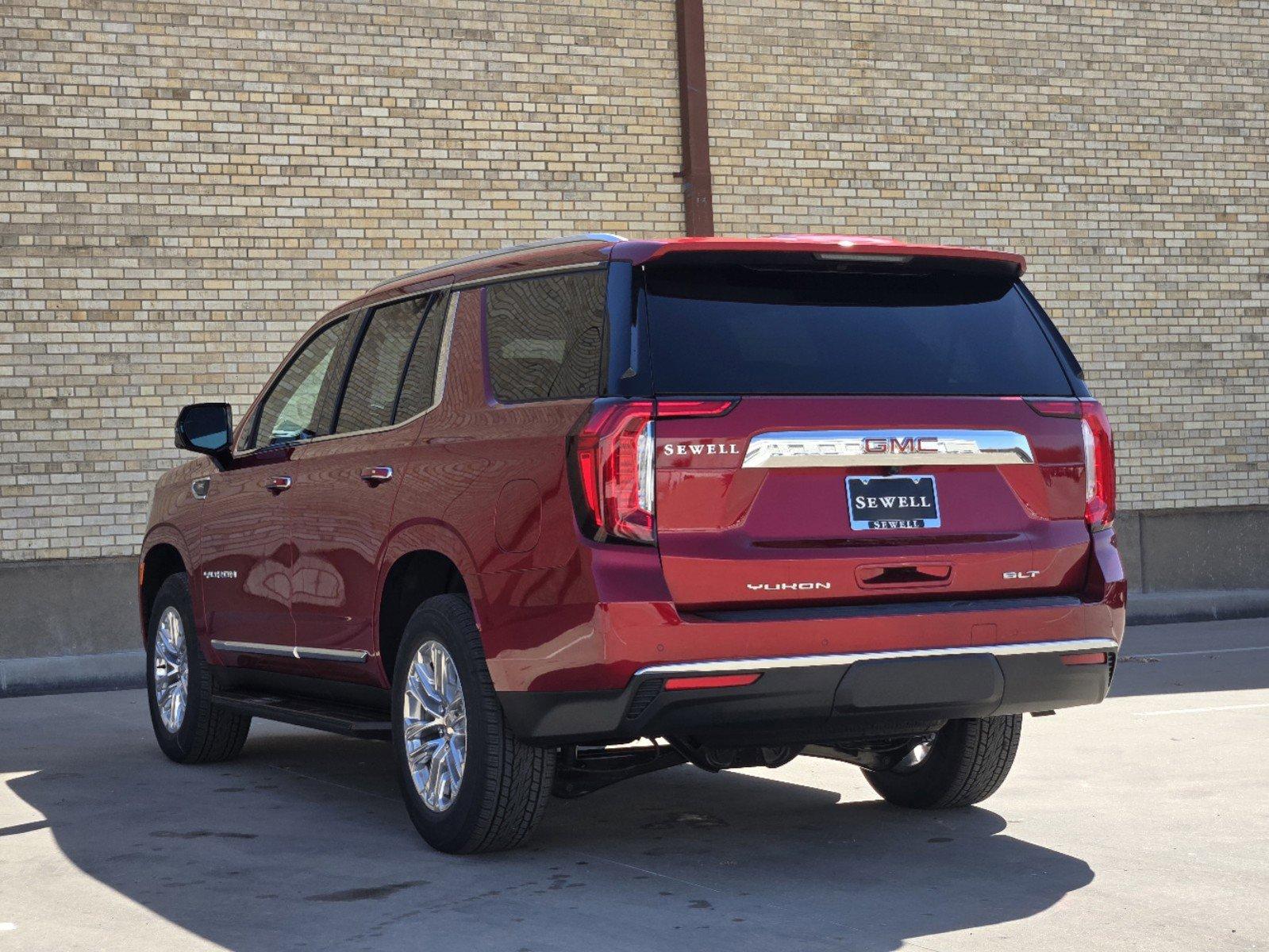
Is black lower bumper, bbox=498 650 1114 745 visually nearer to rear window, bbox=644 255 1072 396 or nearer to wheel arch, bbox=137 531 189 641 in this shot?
rear window, bbox=644 255 1072 396

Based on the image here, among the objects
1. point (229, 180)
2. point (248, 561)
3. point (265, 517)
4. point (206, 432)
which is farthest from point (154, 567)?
point (229, 180)

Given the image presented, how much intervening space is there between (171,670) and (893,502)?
443 cm

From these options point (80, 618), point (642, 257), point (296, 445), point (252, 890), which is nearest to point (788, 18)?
point (80, 618)

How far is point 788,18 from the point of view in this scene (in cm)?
1534

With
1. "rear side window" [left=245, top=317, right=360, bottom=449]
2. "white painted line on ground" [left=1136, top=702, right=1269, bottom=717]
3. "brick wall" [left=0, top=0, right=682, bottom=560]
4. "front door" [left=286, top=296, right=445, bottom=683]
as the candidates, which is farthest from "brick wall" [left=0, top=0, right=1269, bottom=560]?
"white painted line on ground" [left=1136, top=702, right=1269, bottom=717]

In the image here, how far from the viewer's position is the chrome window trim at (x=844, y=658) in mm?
4926

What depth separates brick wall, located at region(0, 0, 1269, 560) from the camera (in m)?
13.0

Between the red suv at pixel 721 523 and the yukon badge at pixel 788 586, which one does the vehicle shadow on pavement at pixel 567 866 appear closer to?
the red suv at pixel 721 523

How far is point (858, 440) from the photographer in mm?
5172

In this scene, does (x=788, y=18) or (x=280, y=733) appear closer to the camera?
(x=280, y=733)

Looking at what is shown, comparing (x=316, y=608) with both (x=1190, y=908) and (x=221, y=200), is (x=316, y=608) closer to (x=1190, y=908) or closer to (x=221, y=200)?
(x=1190, y=908)

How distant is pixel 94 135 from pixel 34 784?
270 inches

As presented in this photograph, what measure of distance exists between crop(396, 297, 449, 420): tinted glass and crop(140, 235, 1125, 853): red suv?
15mm

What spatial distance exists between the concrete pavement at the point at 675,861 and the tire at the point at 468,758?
0.12 m
